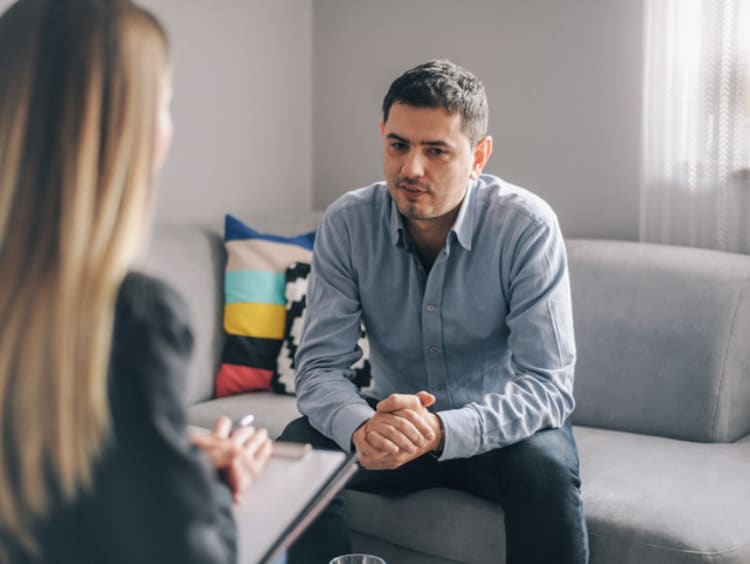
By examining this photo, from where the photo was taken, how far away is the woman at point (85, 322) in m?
0.69

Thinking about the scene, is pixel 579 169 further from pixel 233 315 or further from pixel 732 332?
pixel 233 315

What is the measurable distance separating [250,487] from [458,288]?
991 millimetres

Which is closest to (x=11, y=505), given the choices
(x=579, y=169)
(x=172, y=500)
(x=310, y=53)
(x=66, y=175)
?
(x=172, y=500)

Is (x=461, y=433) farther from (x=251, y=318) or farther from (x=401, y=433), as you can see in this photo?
(x=251, y=318)

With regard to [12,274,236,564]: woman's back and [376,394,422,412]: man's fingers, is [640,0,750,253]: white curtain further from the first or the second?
[12,274,236,564]: woman's back

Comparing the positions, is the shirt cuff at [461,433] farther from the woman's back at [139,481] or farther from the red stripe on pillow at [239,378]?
the woman's back at [139,481]

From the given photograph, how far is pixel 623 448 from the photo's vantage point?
6.54 feet

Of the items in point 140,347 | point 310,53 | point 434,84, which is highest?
point 310,53

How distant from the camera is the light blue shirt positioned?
1.77 metres

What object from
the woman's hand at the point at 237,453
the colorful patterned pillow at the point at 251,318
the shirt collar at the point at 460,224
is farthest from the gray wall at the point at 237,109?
the woman's hand at the point at 237,453

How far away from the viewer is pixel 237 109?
→ 2844 mm

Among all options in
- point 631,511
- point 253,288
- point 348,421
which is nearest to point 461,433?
point 348,421

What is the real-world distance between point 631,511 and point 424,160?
2.43 feet

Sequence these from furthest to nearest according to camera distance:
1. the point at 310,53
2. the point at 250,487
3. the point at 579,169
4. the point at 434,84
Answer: the point at 310,53 → the point at 579,169 → the point at 434,84 → the point at 250,487
